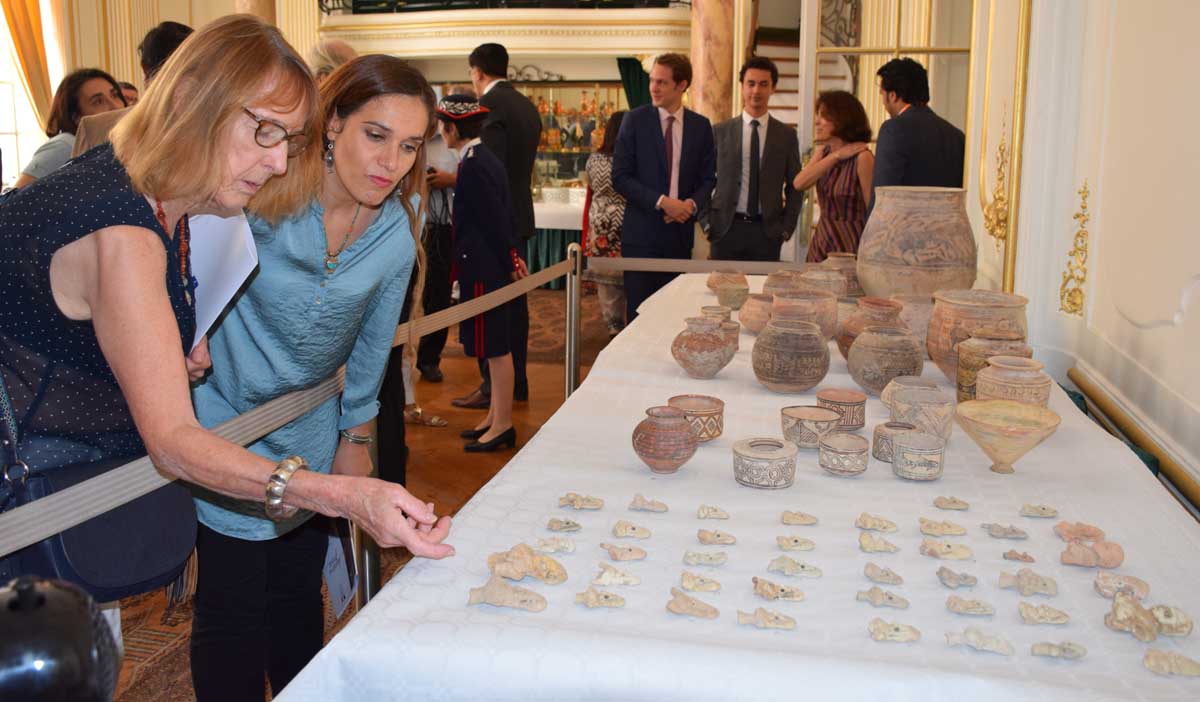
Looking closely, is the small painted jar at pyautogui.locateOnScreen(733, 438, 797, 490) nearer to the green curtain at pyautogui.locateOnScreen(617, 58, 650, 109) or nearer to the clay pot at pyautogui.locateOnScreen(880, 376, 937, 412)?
the clay pot at pyautogui.locateOnScreen(880, 376, 937, 412)

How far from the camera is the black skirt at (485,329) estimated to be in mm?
4555

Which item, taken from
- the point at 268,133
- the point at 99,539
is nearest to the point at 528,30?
the point at 268,133

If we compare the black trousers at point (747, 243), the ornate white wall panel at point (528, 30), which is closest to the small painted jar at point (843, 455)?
the black trousers at point (747, 243)

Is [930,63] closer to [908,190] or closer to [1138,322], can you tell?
[908,190]

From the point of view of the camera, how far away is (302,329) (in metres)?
1.88

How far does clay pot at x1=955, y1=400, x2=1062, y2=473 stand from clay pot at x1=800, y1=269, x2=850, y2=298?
113 cm

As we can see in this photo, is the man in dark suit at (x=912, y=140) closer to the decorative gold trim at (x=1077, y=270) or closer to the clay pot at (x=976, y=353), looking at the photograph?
the decorative gold trim at (x=1077, y=270)

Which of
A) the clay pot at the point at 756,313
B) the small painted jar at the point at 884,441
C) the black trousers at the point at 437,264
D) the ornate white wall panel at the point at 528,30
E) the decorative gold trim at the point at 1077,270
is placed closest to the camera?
the small painted jar at the point at 884,441

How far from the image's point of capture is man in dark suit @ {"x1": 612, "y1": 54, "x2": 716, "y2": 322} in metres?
5.17

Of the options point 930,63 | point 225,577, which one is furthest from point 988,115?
point 225,577

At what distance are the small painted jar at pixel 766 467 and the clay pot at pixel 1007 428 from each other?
342 mm

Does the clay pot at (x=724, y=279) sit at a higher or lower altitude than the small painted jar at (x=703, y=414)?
higher

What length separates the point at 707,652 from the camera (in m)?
1.11

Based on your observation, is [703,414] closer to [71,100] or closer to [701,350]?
[701,350]
